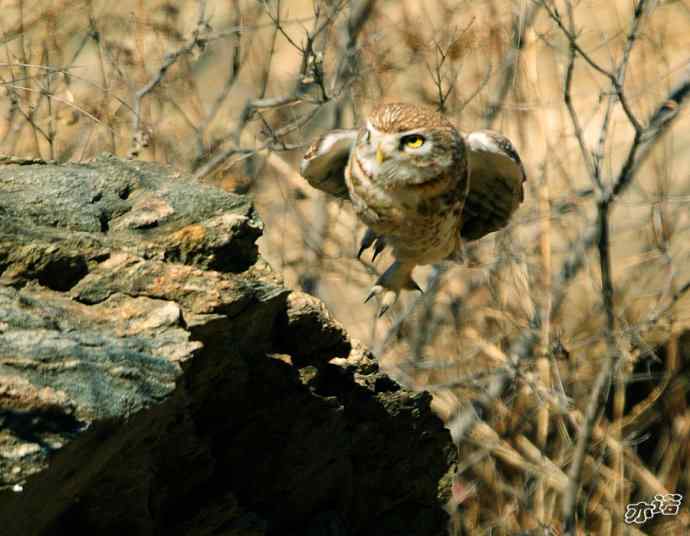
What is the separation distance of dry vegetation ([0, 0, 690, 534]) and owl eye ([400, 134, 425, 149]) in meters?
2.31

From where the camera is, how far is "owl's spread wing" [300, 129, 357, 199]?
4477 millimetres

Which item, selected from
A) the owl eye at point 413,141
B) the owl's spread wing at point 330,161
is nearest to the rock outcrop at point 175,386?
the owl eye at point 413,141

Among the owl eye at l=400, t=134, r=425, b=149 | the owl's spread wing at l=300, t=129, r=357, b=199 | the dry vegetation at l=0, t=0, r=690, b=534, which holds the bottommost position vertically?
the dry vegetation at l=0, t=0, r=690, b=534

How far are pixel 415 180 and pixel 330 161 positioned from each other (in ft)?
1.88

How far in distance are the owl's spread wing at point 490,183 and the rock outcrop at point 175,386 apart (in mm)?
1094

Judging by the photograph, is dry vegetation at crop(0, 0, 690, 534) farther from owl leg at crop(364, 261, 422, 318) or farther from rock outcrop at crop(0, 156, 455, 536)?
rock outcrop at crop(0, 156, 455, 536)

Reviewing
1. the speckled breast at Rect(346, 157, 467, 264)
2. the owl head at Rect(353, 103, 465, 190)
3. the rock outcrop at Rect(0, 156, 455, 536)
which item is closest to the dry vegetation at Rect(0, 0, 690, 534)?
the speckled breast at Rect(346, 157, 467, 264)

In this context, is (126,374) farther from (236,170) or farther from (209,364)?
(236,170)

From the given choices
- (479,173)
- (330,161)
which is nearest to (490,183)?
(479,173)

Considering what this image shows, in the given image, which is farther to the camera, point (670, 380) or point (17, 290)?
point (670, 380)

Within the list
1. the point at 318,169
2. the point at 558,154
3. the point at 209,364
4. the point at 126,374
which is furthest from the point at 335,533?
the point at 558,154

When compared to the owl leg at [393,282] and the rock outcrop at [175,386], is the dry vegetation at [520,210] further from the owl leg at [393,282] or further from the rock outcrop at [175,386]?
the rock outcrop at [175,386]

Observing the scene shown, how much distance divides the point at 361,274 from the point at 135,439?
15.5 feet

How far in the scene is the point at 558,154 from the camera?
7.08 metres
